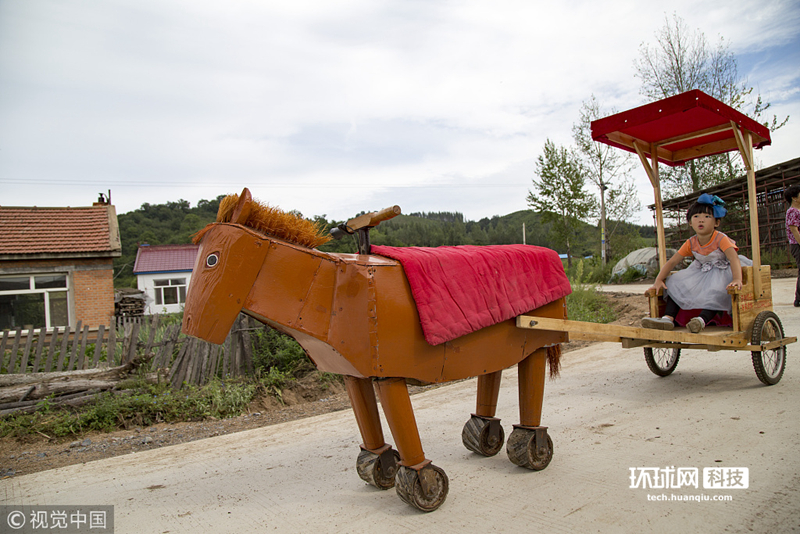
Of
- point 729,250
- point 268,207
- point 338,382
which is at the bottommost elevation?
point 338,382

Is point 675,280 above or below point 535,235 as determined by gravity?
below

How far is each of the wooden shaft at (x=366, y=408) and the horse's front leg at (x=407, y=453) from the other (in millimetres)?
347

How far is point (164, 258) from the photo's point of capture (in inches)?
1249

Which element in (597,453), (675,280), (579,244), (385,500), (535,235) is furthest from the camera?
(535,235)

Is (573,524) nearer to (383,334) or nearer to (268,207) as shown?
(383,334)

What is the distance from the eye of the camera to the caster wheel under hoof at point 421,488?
2562 mm

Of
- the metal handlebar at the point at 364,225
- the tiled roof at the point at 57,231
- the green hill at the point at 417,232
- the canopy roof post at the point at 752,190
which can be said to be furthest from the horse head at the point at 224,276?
the green hill at the point at 417,232

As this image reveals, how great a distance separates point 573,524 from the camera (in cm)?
244

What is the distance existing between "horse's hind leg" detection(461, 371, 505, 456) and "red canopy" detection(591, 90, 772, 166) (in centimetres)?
303

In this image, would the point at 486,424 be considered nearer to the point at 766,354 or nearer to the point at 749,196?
the point at 766,354

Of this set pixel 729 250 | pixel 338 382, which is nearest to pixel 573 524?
pixel 729 250

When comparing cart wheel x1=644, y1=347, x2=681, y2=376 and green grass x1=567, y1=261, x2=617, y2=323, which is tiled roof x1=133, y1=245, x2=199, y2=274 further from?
cart wheel x1=644, y1=347, x2=681, y2=376

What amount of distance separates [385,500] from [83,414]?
4493 mm

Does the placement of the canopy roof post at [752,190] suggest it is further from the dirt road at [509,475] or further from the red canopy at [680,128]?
the dirt road at [509,475]
